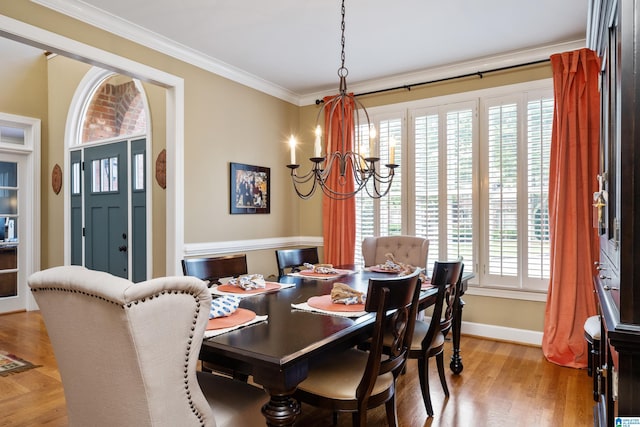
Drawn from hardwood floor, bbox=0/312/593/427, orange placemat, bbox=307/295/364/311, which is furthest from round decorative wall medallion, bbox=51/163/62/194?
orange placemat, bbox=307/295/364/311

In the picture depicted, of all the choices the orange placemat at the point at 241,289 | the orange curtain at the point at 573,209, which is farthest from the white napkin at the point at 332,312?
the orange curtain at the point at 573,209

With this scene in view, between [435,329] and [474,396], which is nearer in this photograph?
[435,329]

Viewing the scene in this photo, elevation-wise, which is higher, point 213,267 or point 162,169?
point 162,169

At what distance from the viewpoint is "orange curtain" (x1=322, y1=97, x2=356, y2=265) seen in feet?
14.9

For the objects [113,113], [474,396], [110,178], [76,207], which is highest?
[113,113]

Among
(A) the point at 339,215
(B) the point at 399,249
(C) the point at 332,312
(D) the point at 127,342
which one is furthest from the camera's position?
(A) the point at 339,215

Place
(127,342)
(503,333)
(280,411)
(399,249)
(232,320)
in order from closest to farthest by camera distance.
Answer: (127,342) < (280,411) < (232,320) < (399,249) < (503,333)

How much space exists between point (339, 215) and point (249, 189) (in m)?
1.05

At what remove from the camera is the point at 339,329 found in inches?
63.4

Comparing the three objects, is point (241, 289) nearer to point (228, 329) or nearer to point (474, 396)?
point (228, 329)

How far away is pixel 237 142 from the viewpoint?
4.25 meters

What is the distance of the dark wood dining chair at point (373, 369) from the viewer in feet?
5.43

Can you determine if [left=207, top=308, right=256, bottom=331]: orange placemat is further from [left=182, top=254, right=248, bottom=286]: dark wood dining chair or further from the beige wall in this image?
the beige wall

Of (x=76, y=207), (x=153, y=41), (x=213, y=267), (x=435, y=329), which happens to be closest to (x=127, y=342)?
(x=213, y=267)
